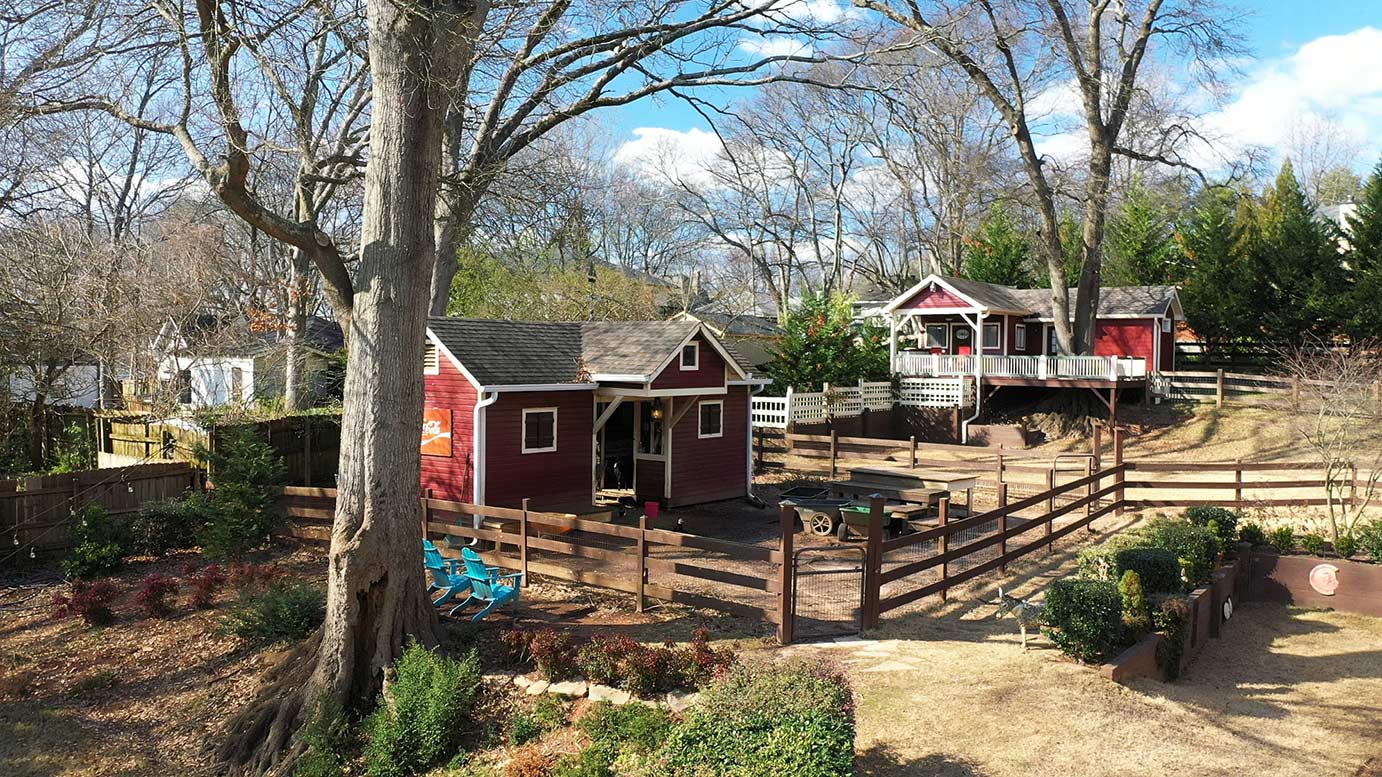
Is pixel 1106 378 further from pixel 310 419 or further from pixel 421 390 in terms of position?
pixel 421 390

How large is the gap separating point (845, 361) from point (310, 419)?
16502 millimetres

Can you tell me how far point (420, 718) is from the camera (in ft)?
26.8

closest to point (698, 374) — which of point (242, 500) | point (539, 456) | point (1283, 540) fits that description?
point (539, 456)

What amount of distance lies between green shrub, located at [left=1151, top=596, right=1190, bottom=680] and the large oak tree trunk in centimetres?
740

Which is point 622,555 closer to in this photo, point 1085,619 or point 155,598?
point 1085,619

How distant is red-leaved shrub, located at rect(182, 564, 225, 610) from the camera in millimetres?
12289

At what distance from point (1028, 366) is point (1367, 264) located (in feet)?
43.4

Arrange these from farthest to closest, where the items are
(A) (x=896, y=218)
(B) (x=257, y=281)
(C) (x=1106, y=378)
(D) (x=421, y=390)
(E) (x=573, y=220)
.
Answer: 1. (A) (x=896, y=218)
2. (C) (x=1106, y=378)
3. (B) (x=257, y=281)
4. (E) (x=573, y=220)
5. (D) (x=421, y=390)

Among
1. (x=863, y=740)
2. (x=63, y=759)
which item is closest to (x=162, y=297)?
(x=63, y=759)

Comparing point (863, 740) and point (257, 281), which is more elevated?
point (257, 281)

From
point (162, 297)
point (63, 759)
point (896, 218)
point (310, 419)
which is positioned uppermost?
point (896, 218)

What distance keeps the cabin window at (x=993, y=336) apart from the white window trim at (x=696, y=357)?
19.4 metres

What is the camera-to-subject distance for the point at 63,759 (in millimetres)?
8930

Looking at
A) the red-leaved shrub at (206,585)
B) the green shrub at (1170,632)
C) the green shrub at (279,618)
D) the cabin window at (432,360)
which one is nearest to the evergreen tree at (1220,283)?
the green shrub at (1170,632)
